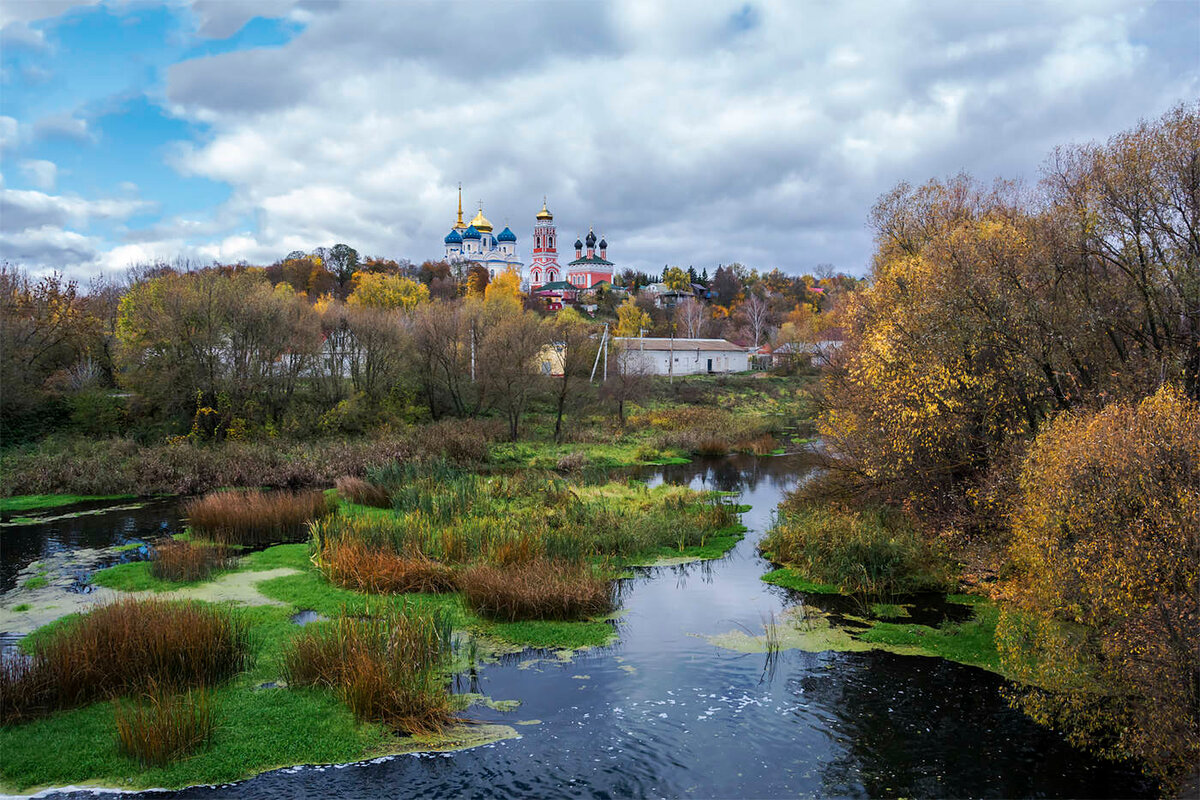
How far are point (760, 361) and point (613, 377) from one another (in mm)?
33458

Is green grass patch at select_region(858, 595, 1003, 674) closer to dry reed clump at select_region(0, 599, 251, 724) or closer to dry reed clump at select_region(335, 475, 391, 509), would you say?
dry reed clump at select_region(0, 599, 251, 724)

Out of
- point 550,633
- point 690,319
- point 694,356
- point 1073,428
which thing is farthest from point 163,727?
point 690,319

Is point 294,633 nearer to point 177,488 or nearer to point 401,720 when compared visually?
point 401,720

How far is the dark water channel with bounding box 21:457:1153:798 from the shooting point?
7.28 m

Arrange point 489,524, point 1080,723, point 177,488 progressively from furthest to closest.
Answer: point 177,488, point 489,524, point 1080,723

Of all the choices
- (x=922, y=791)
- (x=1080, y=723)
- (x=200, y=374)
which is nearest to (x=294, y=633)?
(x=922, y=791)

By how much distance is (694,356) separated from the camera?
67812mm

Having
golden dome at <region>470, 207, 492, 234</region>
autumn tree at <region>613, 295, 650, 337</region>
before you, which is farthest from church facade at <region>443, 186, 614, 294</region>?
autumn tree at <region>613, 295, 650, 337</region>

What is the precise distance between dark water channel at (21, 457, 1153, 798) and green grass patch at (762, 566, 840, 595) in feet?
8.05

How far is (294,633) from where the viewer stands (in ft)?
33.8

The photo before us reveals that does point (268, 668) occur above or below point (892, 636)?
above

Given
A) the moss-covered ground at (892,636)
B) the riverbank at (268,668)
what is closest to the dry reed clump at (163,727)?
the riverbank at (268,668)

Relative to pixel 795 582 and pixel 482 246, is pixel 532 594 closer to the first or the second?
pixel 795 582

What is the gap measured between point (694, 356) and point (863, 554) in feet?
179
